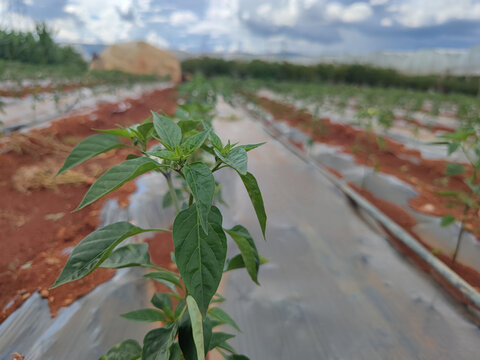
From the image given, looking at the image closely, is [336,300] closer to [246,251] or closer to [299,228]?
[299,228]

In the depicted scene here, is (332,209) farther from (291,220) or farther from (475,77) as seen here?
(475,77)

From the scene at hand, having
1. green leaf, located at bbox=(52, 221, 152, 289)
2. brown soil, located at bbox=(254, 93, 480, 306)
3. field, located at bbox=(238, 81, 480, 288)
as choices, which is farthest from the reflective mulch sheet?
green leaf, located at bbox=(52, 221, 152, 289)

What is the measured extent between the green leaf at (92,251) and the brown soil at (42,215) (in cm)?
31

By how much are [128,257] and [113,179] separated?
423 millimetres

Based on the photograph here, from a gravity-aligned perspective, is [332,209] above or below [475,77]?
below

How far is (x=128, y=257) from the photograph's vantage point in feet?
3.20

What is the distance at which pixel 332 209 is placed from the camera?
2.79 m

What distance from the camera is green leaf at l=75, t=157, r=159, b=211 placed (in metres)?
0.63

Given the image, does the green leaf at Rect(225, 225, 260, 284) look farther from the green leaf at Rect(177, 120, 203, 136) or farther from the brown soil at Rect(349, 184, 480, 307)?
the brown soil at Rect(349, 184, 480, 307)

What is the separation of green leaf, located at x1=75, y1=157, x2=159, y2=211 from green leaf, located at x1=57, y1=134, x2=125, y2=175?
20cm

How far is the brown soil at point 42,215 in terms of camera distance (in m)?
1.39

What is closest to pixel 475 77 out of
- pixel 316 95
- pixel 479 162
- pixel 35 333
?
pixel 316 95

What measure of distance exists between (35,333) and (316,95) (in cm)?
1090

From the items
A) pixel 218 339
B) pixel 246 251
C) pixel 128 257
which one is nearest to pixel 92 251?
pixel 128 257
